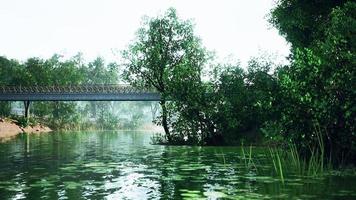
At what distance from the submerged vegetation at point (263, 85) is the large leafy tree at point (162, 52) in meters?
0.11

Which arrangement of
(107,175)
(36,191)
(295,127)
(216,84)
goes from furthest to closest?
(216,84) < (295,127) < (107,175) < (36,191)

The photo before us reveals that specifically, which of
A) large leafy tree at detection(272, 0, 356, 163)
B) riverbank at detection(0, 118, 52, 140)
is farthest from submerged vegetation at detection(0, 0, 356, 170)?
riverbank at detection(0, 118, 52, 140)

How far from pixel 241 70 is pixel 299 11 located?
32.7 ft

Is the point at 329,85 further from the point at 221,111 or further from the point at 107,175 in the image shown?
the point at 221,111

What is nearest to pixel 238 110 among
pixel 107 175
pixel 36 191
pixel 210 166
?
pixel 210 166

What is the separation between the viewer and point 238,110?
41250 millimetres

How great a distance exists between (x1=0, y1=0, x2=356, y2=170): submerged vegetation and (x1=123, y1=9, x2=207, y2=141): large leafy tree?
106 mm

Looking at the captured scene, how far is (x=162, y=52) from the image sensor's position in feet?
149

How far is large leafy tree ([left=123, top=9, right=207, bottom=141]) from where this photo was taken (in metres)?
44.4

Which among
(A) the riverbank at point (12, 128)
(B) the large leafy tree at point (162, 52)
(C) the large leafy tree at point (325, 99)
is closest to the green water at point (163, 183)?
(C) the large leafy tree at point (325, 99)

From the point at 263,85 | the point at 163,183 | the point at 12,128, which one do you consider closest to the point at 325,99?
the point at 163,183

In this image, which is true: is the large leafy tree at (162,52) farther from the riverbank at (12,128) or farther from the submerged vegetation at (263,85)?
the riverbank at (12,128)

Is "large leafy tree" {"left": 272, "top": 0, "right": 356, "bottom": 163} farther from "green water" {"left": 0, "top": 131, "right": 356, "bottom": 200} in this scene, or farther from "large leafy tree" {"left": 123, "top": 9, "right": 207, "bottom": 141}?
"large leafy tree" {"left": 123, "top": 9, "right": 207, "bottom": 141}

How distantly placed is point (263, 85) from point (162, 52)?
37.4ft
